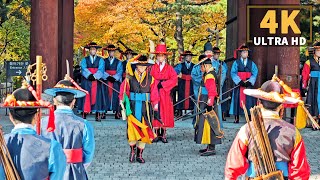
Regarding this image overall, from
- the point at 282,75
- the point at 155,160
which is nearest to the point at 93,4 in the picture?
the point at 282,75

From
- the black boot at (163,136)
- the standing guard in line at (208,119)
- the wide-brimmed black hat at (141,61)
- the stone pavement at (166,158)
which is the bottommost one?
the stone pavement at (166,158)

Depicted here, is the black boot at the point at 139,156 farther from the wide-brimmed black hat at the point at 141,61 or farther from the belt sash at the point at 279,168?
the belt sash at the point at 279,168

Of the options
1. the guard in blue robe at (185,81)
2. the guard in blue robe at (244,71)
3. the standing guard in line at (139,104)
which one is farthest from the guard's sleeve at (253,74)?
the standing guard in line at (139,104)

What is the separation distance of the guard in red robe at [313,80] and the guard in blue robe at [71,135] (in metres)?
10.5

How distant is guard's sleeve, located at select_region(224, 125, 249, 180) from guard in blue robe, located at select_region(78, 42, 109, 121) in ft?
39.7

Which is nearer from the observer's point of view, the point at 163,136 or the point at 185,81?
the point at 163,136

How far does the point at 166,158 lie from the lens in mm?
13258

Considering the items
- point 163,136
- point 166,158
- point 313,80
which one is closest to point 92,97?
point 163,136

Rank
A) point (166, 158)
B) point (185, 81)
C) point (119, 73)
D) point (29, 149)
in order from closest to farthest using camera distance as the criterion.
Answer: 1. point (29, 149)
2. point (166, 158)
3. point (119, 73)
4. point (185, 81)

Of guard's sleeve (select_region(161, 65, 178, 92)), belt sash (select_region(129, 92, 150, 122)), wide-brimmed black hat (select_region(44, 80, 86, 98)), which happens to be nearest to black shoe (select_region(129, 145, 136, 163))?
belt sash (select_region(129, 92, 150, 122))

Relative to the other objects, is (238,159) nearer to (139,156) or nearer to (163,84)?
(139,156)

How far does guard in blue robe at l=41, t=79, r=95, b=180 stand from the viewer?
24.7 feet

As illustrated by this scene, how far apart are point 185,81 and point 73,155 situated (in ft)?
41.3

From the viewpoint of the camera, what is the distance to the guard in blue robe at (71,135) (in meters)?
7.52
